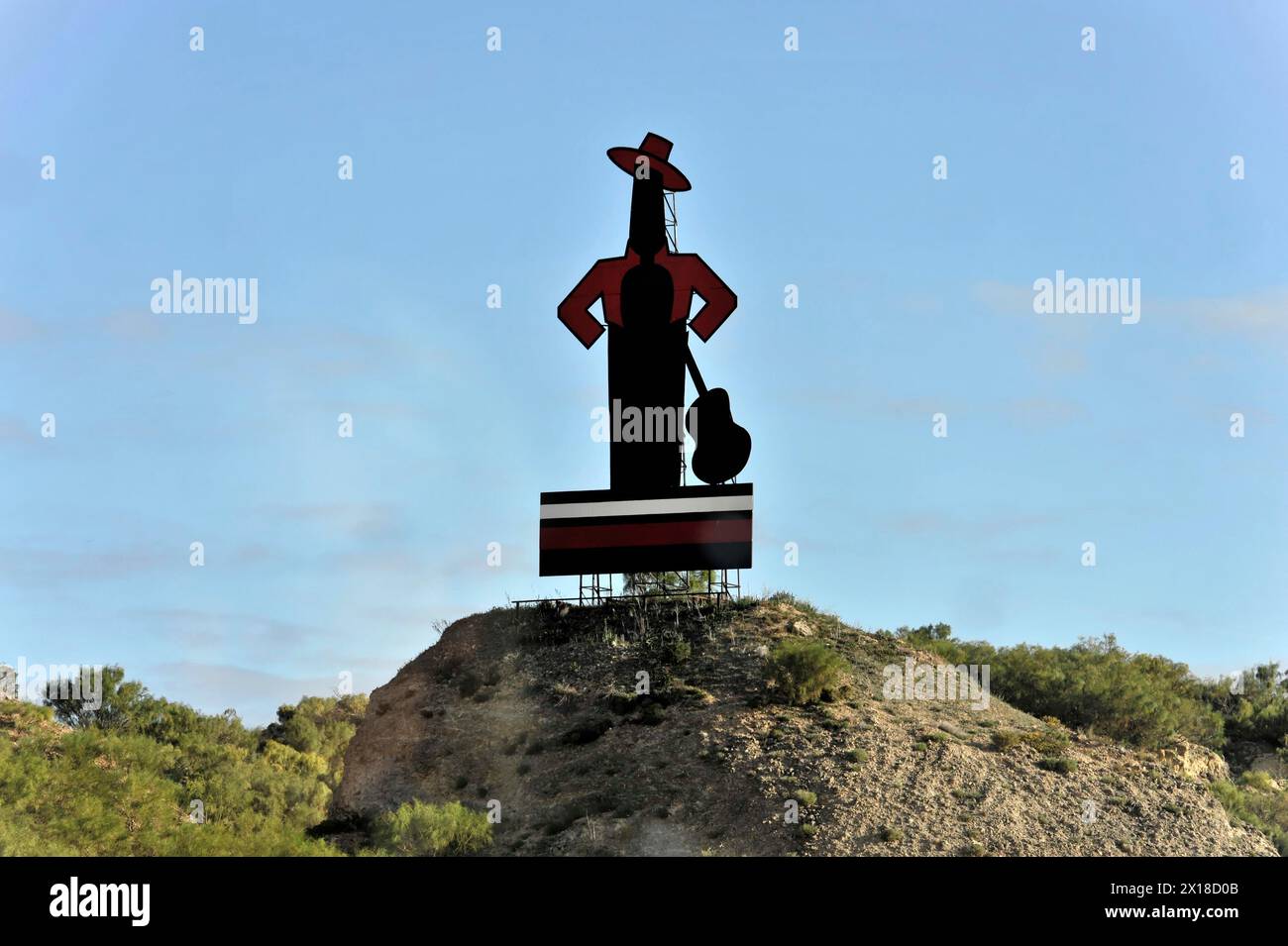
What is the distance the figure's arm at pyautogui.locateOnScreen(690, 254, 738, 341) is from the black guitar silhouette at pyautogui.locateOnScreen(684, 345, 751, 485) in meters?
2.23

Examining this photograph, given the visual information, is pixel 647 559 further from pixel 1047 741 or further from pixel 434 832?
pixel 1047 741

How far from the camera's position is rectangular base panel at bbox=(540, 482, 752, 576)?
1506 inches

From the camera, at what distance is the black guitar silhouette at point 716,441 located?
38.2 m

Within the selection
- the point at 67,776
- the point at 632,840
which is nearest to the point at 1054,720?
the point at 632,840

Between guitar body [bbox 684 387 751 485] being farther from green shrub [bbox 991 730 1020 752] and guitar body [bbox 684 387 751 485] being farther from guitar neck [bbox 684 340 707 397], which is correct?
green shrub [bbox 991 730 1020 752]

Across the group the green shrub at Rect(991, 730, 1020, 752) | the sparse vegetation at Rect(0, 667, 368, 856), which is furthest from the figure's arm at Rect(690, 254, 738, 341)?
the sparse vegetation at Rect(0, 667, 368, 856)

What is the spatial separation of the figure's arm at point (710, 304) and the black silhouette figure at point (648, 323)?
3 centimetres

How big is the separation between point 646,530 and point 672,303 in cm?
602

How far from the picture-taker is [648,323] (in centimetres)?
4028

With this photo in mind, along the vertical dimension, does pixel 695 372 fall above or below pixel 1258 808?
above

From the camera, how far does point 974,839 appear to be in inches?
1385

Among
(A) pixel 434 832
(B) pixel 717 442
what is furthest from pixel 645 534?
(A) pixel 434 832

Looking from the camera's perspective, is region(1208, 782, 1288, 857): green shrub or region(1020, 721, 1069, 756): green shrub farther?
region(1208, 782, 1288, 857): green shrub
